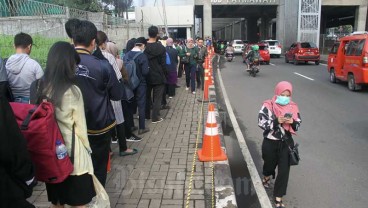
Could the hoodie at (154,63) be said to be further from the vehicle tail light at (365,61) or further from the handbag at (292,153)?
the vehicle tail light at (365,61)

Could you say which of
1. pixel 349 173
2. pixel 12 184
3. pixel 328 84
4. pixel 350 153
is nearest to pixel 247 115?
pixel 350 153

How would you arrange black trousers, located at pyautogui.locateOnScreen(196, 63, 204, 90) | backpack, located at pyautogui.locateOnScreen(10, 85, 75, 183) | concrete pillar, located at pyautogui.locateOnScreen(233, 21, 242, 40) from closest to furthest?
backpack, located at pyautogui.locateOnScreen(10, 85, 75, 183) < black trousers, located at pyautogui.locateOnScreen(196, 63, 204, 90) < concrete pillar, located at pyautogui.locateOnScreen(233, 21, 242, 40)

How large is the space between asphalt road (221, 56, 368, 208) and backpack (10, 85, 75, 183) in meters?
2.82

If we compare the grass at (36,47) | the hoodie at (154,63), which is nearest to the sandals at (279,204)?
the hoodie at (154,63)

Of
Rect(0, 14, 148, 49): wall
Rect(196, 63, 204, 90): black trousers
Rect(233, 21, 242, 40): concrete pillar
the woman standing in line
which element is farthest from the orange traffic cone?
Rect(233, 21, 242, 40): concrete pillar

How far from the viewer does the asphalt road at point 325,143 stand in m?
4.41

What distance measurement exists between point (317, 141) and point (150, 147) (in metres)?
3.06

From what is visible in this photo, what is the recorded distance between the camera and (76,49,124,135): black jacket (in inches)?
124

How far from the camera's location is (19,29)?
20.4 feet

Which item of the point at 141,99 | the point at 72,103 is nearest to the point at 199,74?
the point at 141,99

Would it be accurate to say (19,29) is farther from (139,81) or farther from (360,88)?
(360,88)

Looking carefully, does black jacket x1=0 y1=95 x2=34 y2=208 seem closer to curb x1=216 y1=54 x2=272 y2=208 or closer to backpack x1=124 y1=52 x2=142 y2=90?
curb x1=216 y1=54 x2=272 y2=208

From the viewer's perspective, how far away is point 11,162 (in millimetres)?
1874

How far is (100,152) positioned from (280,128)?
2.04 m
